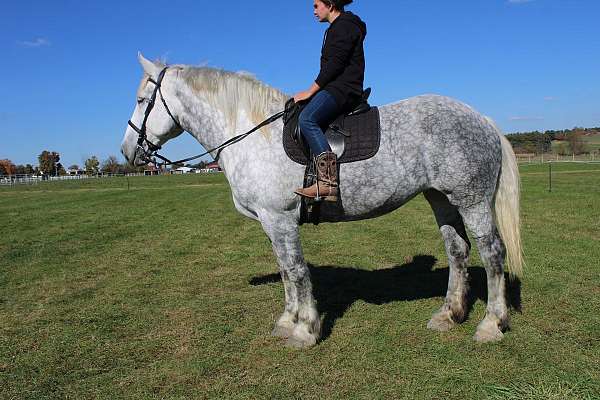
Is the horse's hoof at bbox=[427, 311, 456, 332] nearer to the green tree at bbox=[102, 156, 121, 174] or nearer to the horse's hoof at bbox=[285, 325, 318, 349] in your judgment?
the horse's hoof at bbox=[285, 325, 318, 349]

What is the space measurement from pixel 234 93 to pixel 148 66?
108 cm

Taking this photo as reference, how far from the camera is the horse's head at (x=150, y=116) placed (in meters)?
5.20

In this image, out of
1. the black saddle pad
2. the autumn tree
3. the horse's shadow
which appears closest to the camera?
the black saddle pad

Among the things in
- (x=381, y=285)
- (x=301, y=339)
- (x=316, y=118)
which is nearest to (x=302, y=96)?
(x=316, y=118)

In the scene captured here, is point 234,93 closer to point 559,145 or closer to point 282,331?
point 282,331

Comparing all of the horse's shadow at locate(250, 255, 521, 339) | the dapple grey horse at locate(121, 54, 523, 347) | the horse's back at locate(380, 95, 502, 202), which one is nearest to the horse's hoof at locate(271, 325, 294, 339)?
the dapple grey horse at locate(121, 54, 523, 347)

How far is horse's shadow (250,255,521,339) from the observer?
20.2ft

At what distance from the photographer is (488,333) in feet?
15.9

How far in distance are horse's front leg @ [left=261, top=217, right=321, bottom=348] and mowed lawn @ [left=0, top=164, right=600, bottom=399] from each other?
176 millimetres

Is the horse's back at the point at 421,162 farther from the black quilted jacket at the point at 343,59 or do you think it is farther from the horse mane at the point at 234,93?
the horse mane at the point at 234,93

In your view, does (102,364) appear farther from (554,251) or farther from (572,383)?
(554,251)

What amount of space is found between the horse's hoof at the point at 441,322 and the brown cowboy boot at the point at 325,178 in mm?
2053

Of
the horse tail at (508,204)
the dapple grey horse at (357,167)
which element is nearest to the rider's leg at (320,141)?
the dapple grey horse at (357,167)

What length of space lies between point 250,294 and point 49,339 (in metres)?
2.68
